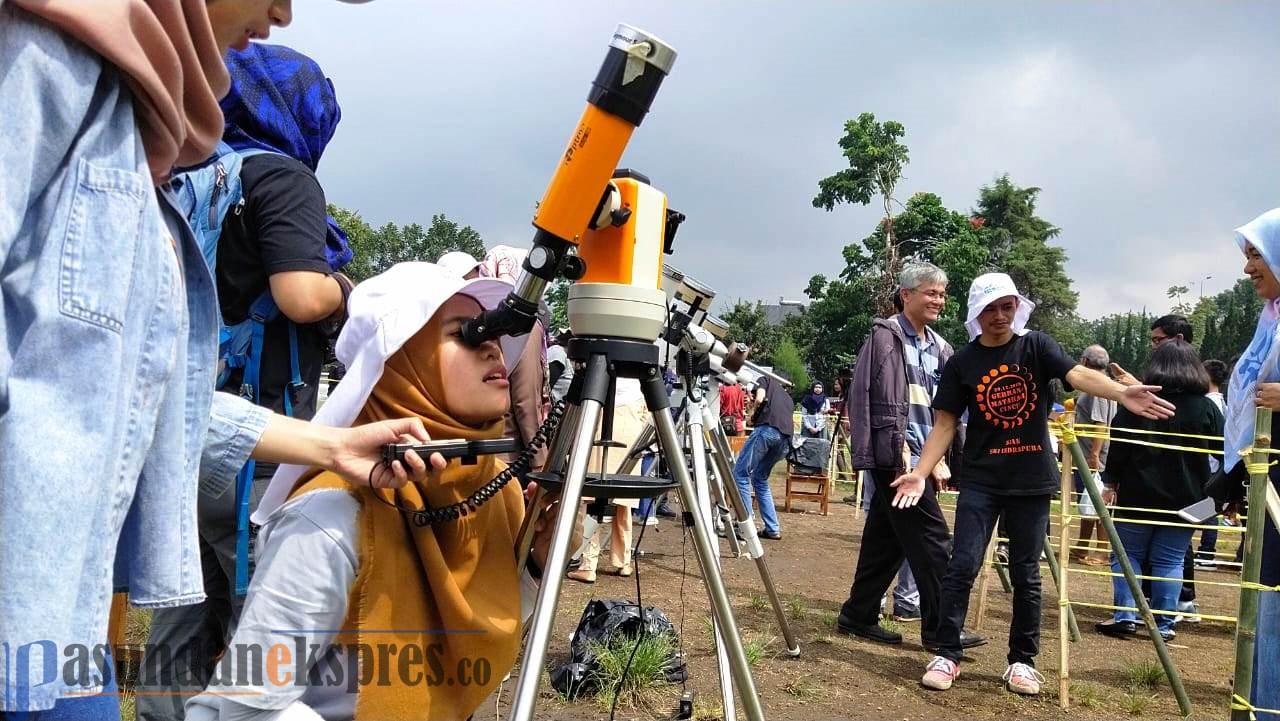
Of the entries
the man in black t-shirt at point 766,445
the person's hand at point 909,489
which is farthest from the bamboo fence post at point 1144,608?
the man in black t-shirt at point 766,445

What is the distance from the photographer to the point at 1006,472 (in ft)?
14.6

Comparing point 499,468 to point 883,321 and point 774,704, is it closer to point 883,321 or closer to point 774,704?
point 774,704

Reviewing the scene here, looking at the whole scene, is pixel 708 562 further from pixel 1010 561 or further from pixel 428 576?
pixel 1010 561

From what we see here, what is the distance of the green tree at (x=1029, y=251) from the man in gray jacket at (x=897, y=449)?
5299cm

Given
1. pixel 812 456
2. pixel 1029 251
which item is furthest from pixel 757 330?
pixel 812 456

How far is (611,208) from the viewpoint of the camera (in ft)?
6.91

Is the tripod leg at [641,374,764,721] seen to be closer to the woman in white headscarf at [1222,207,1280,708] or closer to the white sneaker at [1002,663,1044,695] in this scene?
the woman in white headscarf at [1222,207,1280,708]

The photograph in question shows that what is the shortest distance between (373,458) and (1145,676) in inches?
182

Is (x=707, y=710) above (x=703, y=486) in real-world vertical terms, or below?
below

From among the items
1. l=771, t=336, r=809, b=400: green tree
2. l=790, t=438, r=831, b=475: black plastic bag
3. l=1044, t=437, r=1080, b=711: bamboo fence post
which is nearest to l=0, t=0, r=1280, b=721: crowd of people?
l=1044, t=437, r=1080, b=711: bamboo fence post

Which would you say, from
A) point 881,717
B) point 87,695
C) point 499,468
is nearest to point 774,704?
point 881,717

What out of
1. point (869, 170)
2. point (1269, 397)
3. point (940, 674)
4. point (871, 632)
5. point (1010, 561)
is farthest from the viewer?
point (869, 170)

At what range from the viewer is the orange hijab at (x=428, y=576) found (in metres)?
1.87

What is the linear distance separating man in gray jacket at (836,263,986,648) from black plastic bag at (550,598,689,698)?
1539 millimetres
